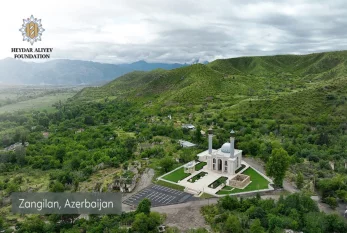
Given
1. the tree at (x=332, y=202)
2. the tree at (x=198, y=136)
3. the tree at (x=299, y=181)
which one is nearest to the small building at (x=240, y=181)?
the tree at (x=299, y=181)

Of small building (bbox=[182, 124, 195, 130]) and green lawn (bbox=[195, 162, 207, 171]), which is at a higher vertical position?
small building (bbox=[182, 124, 195, 130])

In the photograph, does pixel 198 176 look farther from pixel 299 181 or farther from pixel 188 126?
pixel 188 126

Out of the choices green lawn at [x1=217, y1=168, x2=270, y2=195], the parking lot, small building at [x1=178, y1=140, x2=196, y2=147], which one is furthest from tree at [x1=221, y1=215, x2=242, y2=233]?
small building at [x1=178, y1=140, x2=196, y2=147]

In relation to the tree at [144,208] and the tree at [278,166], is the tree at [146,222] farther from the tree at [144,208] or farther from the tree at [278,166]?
the tree at [278,166]

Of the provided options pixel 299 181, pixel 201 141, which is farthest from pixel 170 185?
pixel 201 141

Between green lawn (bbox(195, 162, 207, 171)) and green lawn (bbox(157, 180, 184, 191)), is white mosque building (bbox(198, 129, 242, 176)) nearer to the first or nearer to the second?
green lawn (bbox(195, 162, 207, 171))
